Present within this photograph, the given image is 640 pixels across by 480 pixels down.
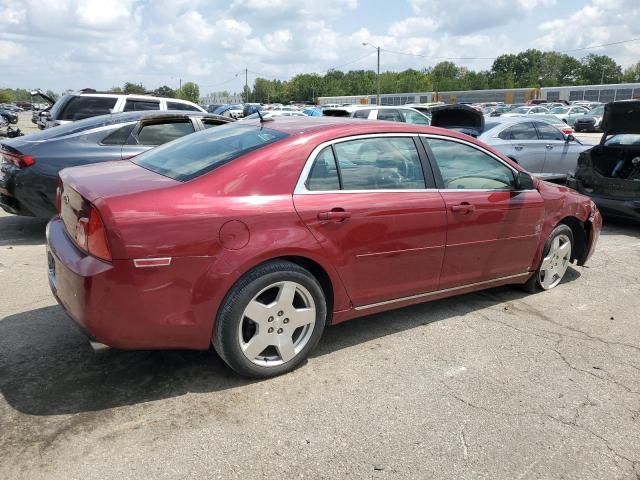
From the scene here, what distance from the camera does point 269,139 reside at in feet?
11.5

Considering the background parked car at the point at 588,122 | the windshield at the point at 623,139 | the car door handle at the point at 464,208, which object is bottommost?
the background parked car at the point at 588,122

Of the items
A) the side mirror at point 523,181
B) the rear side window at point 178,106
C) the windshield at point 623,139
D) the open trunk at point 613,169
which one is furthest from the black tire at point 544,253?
the rear side window at point 178,106

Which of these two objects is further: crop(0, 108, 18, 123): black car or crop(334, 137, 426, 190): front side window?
crop(0, 108, 18, 123): black car

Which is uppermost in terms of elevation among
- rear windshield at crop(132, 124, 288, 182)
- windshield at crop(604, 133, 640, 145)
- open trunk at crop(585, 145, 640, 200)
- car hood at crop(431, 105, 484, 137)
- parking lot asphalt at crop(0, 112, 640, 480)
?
rear windshield at crop(132, 124, 288, 182)

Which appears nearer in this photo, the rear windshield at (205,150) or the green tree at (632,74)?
the rear windshield at (205,150)

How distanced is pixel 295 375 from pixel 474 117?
8.05m

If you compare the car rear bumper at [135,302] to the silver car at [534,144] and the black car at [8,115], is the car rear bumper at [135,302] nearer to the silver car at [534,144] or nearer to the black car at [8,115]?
the silver car at [534,144]

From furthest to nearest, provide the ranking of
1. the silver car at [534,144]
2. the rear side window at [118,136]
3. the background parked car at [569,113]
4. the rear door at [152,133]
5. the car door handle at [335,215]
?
the background parked car at [569,113]
the silver car at [534,144]
the rear door at [152,133]
the rear side window at [118,136]
the car door handle at [335,215]

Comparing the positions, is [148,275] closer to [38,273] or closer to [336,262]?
[336,262]

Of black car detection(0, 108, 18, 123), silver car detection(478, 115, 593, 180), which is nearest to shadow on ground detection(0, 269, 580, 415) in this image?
silver car detection(478, 115, 593, 180)

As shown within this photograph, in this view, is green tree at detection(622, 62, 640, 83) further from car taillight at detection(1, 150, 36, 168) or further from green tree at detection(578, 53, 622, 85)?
car taillight at detection(1, 150, 36, 168)

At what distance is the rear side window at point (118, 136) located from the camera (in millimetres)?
6516

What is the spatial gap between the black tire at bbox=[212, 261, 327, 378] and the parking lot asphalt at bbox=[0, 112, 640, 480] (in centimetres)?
12

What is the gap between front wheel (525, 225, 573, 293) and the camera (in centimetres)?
491
